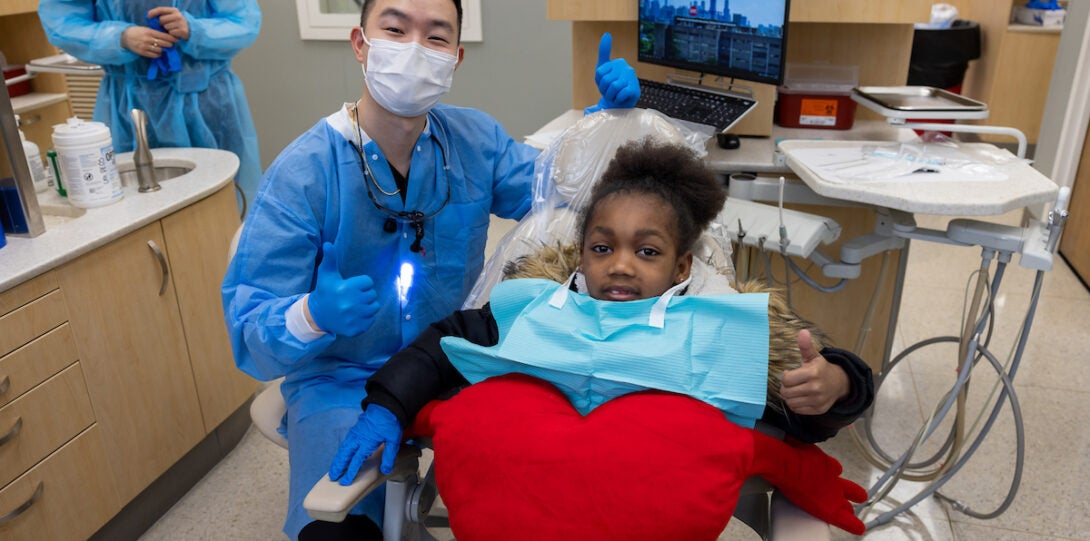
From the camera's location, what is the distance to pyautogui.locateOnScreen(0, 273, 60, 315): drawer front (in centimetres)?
150

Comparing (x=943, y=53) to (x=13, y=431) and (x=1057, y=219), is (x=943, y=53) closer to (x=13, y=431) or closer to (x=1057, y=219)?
(x=1057, y=219)

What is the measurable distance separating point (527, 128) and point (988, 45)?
2.85m

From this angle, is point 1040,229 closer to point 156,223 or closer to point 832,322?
point 832,322

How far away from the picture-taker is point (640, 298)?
118cm

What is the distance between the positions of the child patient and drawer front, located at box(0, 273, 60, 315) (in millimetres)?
852

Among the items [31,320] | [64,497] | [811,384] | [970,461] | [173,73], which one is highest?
[173,73]

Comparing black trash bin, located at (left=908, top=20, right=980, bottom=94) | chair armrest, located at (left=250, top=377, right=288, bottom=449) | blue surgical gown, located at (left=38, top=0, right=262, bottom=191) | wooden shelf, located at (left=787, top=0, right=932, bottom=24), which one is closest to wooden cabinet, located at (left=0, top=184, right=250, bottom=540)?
chair armrest, located at (left=250, top=377, right=288, bottom=449)

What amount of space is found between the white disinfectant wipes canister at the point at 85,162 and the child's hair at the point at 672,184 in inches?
48.6

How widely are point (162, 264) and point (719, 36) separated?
1522mm

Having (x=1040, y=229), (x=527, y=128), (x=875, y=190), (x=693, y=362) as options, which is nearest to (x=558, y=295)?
(x=693, y=362)

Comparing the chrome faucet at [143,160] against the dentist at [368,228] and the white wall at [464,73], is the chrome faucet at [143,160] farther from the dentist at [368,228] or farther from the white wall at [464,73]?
the white wall at [464,73]

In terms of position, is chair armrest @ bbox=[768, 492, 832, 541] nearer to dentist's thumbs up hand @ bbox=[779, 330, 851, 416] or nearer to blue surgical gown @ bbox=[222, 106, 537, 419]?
dentist's thumbs up hand @ bbox=[779, 330, 851, 416]

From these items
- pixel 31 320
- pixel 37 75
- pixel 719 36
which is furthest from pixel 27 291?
pixel 37 75

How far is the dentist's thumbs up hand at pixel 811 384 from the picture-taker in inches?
39.2
